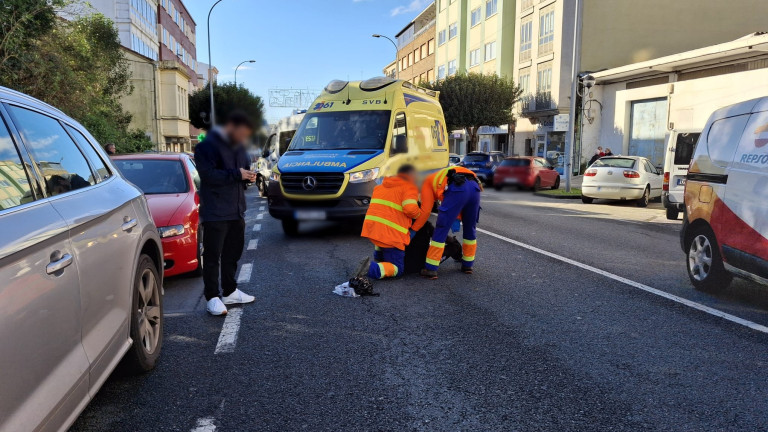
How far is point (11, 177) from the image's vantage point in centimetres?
249

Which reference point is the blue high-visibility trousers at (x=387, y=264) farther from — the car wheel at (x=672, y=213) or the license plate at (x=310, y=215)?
the car wheel at (x=672, y=213)

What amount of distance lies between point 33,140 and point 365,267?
3.95 meters

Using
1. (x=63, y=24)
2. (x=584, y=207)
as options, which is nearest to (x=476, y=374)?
(x=584, y=207)

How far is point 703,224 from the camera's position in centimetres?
638

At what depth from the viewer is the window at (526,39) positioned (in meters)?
40.1

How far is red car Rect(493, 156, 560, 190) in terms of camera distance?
20969 millimetres

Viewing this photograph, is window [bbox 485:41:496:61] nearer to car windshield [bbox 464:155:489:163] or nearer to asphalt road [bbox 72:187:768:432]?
car windshield [bbox 464:155:489:163]

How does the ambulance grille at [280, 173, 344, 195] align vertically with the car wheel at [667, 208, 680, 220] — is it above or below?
above

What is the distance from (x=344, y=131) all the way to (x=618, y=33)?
96.9 feet

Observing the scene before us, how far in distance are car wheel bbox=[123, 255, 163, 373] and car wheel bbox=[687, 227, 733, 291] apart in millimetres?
5181

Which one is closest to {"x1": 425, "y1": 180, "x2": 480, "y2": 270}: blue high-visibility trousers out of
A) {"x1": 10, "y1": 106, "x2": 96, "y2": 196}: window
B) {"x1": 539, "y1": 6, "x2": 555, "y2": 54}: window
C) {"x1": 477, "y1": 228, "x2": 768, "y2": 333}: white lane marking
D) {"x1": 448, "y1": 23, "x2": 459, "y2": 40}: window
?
{"x1": 477, "y1": 228, "x2": 768, "y2": 333}: white lane marking

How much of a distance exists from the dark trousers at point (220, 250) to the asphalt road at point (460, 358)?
12.9 inches

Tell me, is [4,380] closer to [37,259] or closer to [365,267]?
[37,259]

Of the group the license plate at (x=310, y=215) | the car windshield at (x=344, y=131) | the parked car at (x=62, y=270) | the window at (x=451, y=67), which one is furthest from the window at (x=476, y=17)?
the parked car at (x=62, y=270)
